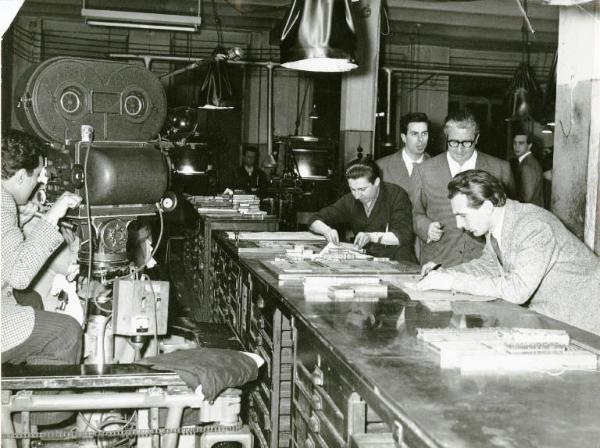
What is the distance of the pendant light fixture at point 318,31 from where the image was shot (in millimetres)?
3682

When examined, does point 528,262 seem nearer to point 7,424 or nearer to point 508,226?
point 508,226

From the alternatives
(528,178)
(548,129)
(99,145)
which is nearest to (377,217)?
(99,145)

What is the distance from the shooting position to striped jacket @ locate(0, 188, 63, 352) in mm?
2773

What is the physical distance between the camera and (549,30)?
38.2 feet

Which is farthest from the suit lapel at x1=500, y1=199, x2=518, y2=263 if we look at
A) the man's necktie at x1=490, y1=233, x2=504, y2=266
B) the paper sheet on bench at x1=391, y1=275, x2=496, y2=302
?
the paper sheet on bench at x1=391, y1=275, x2=496, y2=302

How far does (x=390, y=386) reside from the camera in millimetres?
1685

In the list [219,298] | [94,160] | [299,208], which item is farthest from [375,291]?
[299,208]

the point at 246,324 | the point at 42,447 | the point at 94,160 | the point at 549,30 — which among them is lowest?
the point at 42,447

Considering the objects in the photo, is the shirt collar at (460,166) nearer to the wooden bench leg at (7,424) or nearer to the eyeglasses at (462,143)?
the eyeglasses at (462,143)

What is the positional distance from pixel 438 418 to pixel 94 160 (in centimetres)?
196

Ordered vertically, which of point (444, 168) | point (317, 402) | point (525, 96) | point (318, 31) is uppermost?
point (525, 96)

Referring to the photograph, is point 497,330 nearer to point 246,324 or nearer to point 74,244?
point 246,324

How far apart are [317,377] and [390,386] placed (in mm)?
649

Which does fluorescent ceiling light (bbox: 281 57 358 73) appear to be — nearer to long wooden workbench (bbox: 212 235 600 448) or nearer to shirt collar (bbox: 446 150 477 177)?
shirt collar (bbox: 446 150 477 177)
